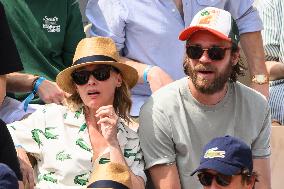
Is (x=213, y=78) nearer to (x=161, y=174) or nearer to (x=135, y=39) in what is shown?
(x=161, y=174)

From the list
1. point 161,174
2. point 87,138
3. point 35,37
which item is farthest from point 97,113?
point 35,37

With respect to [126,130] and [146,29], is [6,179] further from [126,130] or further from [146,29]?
[146,29]

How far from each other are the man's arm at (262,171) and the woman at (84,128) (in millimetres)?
640

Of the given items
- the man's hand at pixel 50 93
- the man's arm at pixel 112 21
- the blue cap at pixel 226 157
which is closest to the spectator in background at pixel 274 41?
the man's arm at pixel 112 21

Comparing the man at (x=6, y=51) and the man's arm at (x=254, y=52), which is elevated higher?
the man at (x=6, y=51)

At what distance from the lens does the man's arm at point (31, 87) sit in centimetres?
455

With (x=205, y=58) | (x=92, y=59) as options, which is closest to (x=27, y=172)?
(x=92, y=59)

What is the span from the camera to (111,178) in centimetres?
351

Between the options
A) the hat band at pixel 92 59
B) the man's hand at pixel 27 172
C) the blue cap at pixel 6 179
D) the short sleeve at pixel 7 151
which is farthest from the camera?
the hat band at pixel 92 59

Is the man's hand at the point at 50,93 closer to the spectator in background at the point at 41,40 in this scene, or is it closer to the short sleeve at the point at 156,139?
the spectator in background at the point at 41,40

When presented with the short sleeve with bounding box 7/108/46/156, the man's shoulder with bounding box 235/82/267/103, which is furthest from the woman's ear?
the man's shoulder with bounding box 235/82/267/103

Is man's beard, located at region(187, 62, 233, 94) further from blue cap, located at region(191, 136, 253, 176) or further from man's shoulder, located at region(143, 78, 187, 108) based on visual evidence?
blue cap, located at region(191, 136, 253, 176)

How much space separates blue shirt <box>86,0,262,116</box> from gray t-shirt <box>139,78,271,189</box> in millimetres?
598

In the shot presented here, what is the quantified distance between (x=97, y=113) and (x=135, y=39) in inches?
35.3
